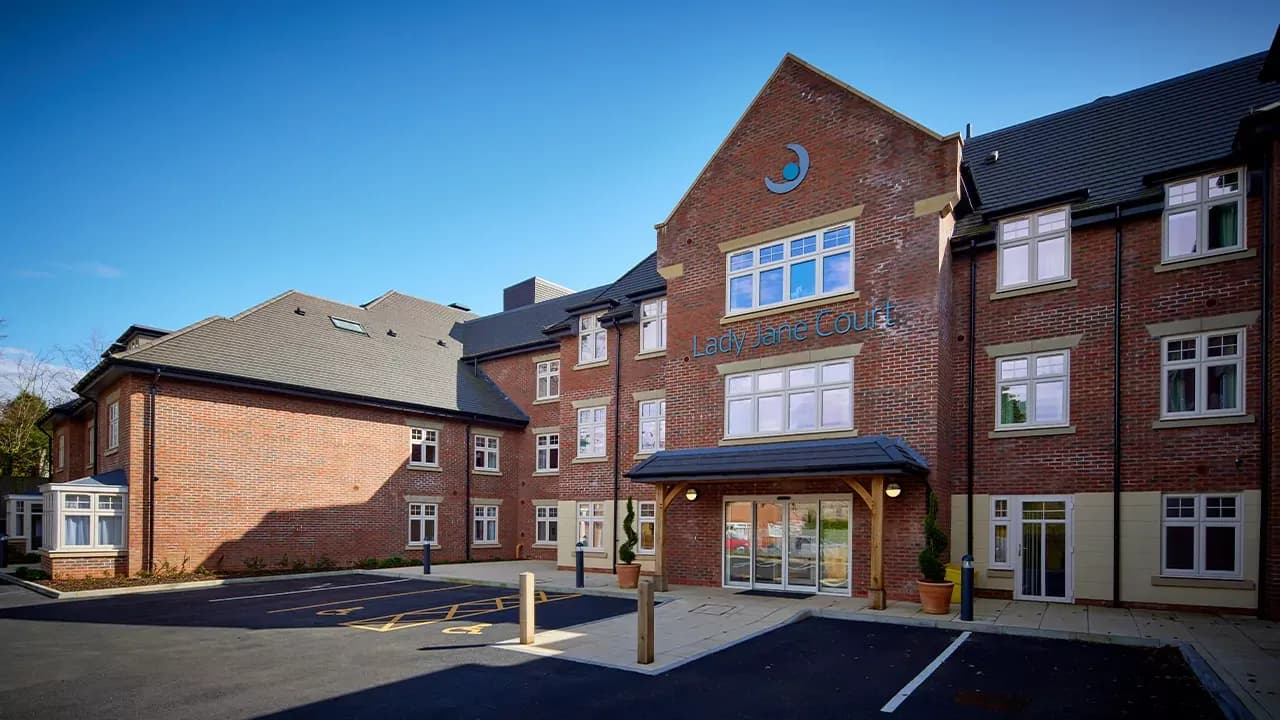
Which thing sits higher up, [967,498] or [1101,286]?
[1101,286]

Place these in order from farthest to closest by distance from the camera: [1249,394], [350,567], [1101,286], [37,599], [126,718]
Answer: [350,567] < [37,599] < [1101,286] < [1249,394] < [126,718]

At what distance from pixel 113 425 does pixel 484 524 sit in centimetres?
1196

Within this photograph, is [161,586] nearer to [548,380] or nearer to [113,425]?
[113,425]

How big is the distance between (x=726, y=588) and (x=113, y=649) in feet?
37.2

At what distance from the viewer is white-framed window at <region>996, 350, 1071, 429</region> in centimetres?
1439

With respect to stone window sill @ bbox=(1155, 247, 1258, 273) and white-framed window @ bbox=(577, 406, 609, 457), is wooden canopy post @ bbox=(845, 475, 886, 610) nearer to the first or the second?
stone window sill @ bbox=(1155, 247, 1258, 273)

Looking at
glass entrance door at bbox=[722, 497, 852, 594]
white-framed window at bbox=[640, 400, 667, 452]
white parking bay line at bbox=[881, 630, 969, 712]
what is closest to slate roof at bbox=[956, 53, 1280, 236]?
glass entrance door at bbox=[722, 497, 852, 594]

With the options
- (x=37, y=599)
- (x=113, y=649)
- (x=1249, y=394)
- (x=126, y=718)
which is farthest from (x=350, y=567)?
(x=1249, y=394)

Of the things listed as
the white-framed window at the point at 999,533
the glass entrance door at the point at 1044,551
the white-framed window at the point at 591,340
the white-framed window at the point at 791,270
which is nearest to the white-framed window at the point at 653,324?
the white-framed window at the point at 591,340

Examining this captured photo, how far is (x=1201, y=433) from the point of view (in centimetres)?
1295

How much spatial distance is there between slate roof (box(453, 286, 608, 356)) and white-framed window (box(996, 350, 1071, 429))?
16.5m

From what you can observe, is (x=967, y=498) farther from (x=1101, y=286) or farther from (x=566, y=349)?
(x=566, y=349)

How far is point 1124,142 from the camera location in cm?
1579

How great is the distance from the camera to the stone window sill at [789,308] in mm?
15438
